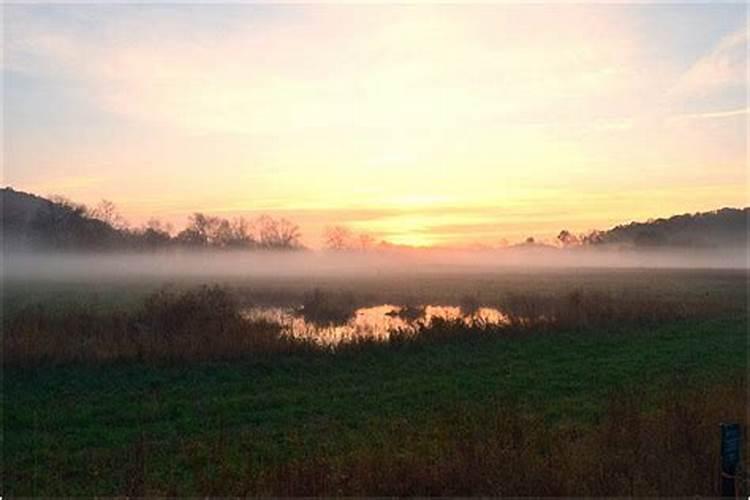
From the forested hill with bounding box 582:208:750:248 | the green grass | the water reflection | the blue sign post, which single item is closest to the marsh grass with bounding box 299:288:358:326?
the water reflection

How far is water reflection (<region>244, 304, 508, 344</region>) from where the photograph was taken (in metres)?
24.0

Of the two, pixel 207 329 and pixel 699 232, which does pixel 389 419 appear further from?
A: pixel 699 232

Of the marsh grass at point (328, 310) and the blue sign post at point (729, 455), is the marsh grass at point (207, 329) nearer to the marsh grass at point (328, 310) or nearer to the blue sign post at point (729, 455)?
the marsh grass at point (328, 310)

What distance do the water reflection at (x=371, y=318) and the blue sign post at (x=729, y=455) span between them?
14.7 m

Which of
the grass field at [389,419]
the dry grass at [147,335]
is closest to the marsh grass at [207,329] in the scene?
the dry grass at [147,335]

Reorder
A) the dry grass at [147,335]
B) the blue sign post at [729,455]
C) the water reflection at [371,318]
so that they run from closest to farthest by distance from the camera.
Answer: the blue sign post at [729,455]
the dry grass at [147,335]
the water reflection at [371,318]

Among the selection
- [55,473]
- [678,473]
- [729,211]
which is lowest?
[55,473]

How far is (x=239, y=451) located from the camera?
10461 millimetres

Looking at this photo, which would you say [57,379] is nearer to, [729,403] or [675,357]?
[729,403]

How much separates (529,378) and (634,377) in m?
2.70

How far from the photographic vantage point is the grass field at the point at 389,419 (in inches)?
315

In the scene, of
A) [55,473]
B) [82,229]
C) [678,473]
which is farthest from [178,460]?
[82,229]

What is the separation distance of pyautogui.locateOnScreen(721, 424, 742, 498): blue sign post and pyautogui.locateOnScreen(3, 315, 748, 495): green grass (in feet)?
15.9

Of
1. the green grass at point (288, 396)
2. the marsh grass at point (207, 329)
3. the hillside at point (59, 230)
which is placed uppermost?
the hillside at point (59, 230)
